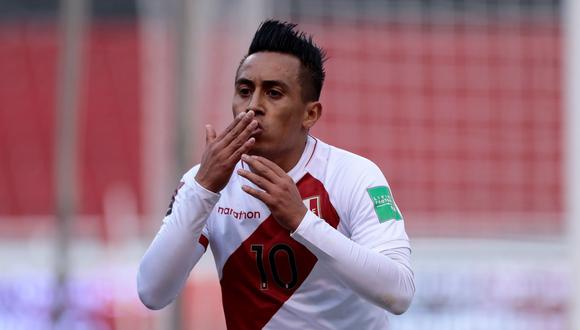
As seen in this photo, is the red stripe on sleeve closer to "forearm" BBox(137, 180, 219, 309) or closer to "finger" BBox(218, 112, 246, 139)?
"forearm" BBox(137, 180, 219, 309)

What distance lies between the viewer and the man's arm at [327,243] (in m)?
3.52

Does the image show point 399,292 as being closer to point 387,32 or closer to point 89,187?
point 387,32

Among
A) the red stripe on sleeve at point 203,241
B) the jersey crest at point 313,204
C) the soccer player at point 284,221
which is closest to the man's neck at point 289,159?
the soccer player at point 284,221

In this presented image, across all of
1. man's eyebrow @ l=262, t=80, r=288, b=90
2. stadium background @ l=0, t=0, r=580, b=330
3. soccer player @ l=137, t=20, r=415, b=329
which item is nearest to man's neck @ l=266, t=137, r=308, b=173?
soccer player @ l=137, t=20, r=415, b=329

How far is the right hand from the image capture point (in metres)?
3.59

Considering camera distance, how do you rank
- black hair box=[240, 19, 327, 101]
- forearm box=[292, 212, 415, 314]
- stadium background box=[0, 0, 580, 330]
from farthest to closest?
1. stadium background box=[0, 0, 580, 330]
2. black hair box=[240, 19, 327, 101]
3. forearm box=[292, 212, 415, 314]

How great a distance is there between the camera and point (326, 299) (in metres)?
3.91

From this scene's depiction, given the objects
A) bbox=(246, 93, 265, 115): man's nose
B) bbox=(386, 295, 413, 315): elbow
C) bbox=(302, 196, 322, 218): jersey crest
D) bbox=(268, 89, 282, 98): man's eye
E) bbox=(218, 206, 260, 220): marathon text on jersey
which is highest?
bbox=(268, 89, 282, 98): man's eye

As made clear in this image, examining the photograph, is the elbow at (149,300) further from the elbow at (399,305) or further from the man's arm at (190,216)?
the elbow at (399,305)

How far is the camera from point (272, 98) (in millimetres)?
3771

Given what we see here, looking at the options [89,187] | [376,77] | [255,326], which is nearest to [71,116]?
[255,326]

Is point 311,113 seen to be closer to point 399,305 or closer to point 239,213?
point 239,213

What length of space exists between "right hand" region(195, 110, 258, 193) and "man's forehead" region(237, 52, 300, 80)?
0.19 m

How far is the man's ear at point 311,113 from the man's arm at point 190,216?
32 cm
